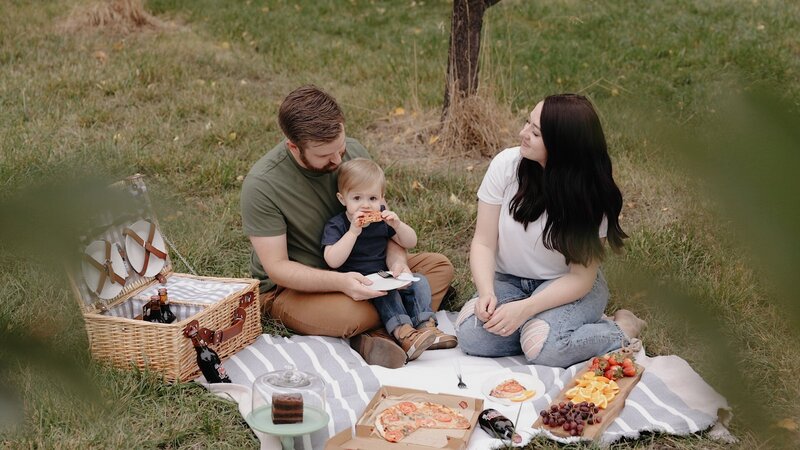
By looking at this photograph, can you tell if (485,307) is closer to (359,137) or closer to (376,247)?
(376,247)

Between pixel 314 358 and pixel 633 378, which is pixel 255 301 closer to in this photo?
pixel 314 358

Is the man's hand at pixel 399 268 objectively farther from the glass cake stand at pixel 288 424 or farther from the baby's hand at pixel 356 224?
the glass cake stand at pixel 288 424

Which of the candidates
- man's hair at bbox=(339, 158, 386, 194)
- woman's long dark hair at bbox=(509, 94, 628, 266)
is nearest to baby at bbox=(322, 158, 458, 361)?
man's hair at bbox=(339, 158, 386, 194)

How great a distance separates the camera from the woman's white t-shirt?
337cm

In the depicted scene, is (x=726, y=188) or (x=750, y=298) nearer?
(x=726, y=188)

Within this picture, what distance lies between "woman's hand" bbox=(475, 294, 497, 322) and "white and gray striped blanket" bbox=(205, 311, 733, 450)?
182mm

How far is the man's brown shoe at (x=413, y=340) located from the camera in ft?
10.9

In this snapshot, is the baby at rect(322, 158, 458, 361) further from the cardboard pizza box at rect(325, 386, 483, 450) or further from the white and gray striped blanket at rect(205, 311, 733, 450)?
the cardboard pizza box at rect(325, 386, 483, 450)

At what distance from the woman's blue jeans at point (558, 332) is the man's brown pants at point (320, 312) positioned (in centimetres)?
36

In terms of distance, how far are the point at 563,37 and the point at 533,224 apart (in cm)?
452

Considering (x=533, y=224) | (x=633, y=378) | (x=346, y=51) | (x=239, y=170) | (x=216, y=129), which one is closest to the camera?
(x=633, y=378)

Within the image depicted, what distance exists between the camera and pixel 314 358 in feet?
11.0

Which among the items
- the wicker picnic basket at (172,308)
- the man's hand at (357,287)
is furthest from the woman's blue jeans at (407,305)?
the wicker picnic basket at (172,308)

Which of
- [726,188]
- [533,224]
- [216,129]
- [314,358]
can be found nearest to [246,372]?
[314,358]
